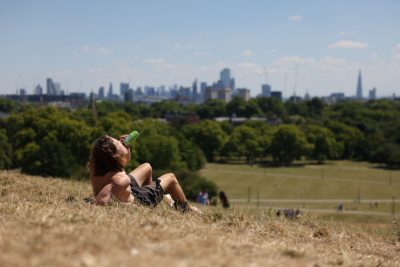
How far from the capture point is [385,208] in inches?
1865

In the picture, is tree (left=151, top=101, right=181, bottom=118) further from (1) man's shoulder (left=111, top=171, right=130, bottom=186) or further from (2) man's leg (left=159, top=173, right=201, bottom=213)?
(1) man's shoulder (left=111, top=171, right=130, bottom=186)

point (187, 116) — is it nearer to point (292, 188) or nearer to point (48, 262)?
point (292, 188)

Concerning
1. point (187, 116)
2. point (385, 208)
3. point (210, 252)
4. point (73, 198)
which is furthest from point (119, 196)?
point (187, 116)

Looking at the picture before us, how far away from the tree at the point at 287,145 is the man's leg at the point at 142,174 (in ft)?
285

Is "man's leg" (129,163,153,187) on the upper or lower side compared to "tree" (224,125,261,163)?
upper

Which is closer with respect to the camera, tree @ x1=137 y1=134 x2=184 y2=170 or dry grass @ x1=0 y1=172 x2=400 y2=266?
dry grass @ x1=0 y1=172 x2=400 y2=266

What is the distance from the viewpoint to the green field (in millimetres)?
50400

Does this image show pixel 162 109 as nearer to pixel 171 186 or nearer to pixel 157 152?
pixel 157 152

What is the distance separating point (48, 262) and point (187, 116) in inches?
5447

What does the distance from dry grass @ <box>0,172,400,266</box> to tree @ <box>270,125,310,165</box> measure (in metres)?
86.9

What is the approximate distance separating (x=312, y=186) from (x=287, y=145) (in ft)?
103

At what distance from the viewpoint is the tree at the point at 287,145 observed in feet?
310

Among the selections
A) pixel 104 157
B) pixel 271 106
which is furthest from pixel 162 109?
pixel 104 157

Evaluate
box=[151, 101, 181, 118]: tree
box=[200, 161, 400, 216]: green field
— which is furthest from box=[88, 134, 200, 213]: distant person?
box=[151, 101, 181, 118]: tree
